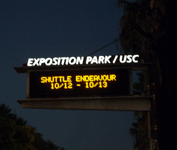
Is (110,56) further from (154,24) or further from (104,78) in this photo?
(154,24)

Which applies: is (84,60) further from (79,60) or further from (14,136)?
(14,136)

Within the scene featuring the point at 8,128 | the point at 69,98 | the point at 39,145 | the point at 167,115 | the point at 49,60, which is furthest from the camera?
the point at 39,145

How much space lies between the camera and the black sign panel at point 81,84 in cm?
1363

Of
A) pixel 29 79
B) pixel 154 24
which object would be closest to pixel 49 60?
pixel 29 79

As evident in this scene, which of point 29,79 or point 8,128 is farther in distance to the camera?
point 8,128

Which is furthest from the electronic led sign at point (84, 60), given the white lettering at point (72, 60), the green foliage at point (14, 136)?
the green foliage at point (14, 136)

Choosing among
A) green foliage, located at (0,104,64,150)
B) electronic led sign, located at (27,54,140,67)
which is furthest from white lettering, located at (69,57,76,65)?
green foliage, located at (0,104,64,150)

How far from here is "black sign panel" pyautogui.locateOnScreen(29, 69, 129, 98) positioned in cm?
1363

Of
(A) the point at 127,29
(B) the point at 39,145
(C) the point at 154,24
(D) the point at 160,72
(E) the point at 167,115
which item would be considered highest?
(A) the point at 127,29

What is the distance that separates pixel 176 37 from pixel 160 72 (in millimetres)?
1156

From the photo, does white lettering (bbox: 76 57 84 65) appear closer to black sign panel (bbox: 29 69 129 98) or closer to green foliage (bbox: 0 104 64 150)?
black sign panel (bbox: 29 69 129 98)

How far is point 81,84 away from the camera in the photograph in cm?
1376

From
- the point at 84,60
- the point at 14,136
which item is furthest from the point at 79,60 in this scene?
the point at 14,136

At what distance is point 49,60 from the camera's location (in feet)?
48.3
